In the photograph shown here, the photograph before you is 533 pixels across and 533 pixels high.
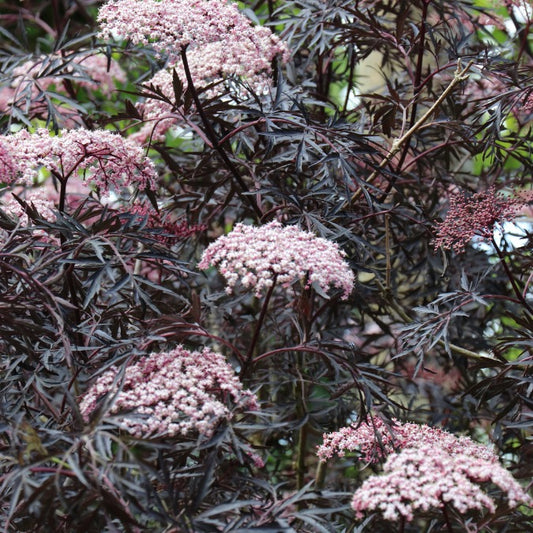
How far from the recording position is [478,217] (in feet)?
4.49

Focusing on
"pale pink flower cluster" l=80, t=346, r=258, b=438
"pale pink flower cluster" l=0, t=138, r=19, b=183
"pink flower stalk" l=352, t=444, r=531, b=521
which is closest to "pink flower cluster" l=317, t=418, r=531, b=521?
"pink flower stalk" l=352, t=444, r=531, b=521

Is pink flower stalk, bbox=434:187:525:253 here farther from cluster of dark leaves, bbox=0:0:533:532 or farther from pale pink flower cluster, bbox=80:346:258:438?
pale pink flower cluster, bbox=80:346:258:438

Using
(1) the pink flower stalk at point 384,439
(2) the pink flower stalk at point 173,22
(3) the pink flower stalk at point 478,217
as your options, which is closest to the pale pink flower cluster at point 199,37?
(2) the pink flower stalk at point 173,22

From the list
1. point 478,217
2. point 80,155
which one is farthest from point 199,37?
point 478,217

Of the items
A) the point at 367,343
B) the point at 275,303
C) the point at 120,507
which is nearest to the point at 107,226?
the point at 120,507

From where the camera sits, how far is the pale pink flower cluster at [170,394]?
1013 mm

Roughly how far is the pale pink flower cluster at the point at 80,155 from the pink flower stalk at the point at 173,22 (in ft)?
0.59

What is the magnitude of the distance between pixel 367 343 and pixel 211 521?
113 centimetres

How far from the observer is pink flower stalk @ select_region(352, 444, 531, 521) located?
95 centimetres

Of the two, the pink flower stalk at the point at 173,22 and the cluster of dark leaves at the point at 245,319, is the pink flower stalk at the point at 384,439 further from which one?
the pink flower stalk at the point at 173,22

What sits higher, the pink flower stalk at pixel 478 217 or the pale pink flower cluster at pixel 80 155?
the pale pink flower cluster at pixel 80 155

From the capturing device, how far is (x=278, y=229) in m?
1.20

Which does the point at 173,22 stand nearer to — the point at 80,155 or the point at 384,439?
the point at 80,155

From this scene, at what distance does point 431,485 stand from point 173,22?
84cm
